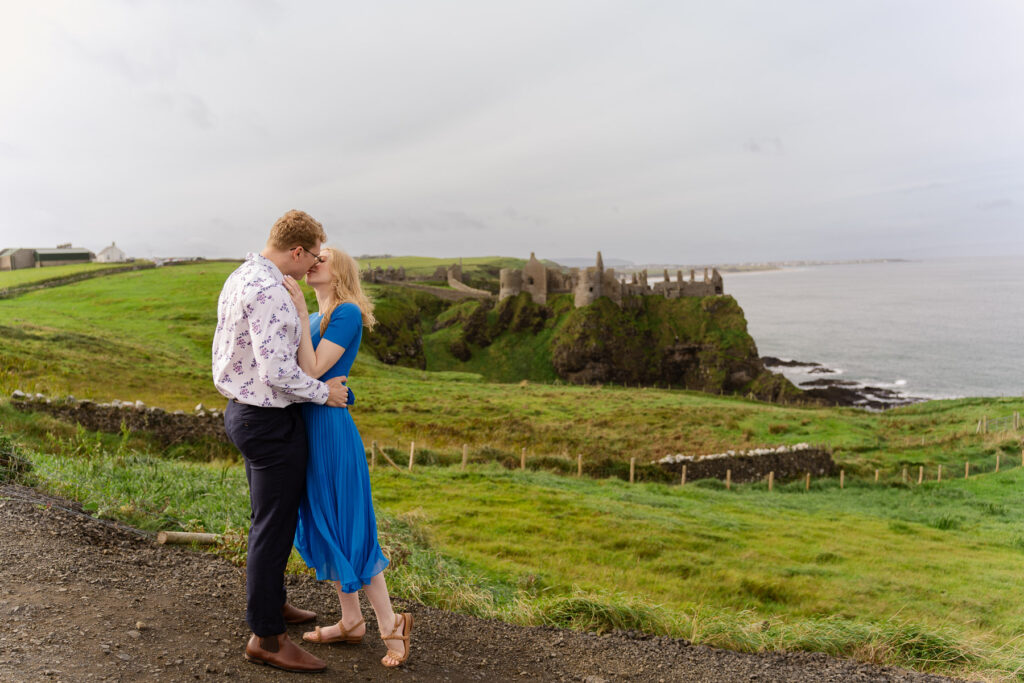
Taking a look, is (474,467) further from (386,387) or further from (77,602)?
(386,387)

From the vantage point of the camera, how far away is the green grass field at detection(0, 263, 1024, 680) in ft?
23.2

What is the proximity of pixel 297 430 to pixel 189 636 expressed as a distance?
6.10 feet

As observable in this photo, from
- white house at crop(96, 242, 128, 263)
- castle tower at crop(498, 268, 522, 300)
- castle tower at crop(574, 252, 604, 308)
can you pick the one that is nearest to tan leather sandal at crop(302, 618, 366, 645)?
castle tower at crop(574, 252, 604, 308)

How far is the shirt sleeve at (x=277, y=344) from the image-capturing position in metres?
4.40

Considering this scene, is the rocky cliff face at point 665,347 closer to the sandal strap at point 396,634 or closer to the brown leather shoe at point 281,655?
the sandal strap at point 396,634

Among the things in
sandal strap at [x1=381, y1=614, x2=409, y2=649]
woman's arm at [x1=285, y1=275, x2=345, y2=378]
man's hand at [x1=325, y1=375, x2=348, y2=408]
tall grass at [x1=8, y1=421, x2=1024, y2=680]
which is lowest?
tall grass at [x1=8, y1=421, x2=1024, y2=680]

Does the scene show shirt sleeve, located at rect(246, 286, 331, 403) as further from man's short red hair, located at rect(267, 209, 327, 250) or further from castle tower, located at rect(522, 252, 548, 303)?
castle tower, located at rect(522, 252, 548, 303)

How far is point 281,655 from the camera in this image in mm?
4547

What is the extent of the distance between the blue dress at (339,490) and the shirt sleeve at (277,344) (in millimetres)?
410

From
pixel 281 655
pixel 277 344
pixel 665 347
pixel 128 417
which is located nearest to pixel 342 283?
pixel 277 344

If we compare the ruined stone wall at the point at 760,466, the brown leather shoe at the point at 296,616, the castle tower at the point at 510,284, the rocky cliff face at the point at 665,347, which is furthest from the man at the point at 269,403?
the castle tower at the point at 510,284

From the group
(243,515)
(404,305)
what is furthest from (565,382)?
(243,515)

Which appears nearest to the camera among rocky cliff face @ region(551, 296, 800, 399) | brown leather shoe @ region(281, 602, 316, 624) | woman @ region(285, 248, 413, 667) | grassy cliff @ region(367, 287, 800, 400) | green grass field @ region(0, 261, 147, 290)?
woman @ region(285, 248, 413, 667)

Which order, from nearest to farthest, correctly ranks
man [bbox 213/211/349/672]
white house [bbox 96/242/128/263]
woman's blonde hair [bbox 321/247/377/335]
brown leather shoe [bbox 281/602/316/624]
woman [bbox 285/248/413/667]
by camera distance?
man [bbox 213/211/349/672], woman [bbox 285/248/413/667], woman's blonde hair [bbox 321/247/377/335], brown leather shoe [bbox 281/602/316/624], white house [bbox 96/242/128/263]
